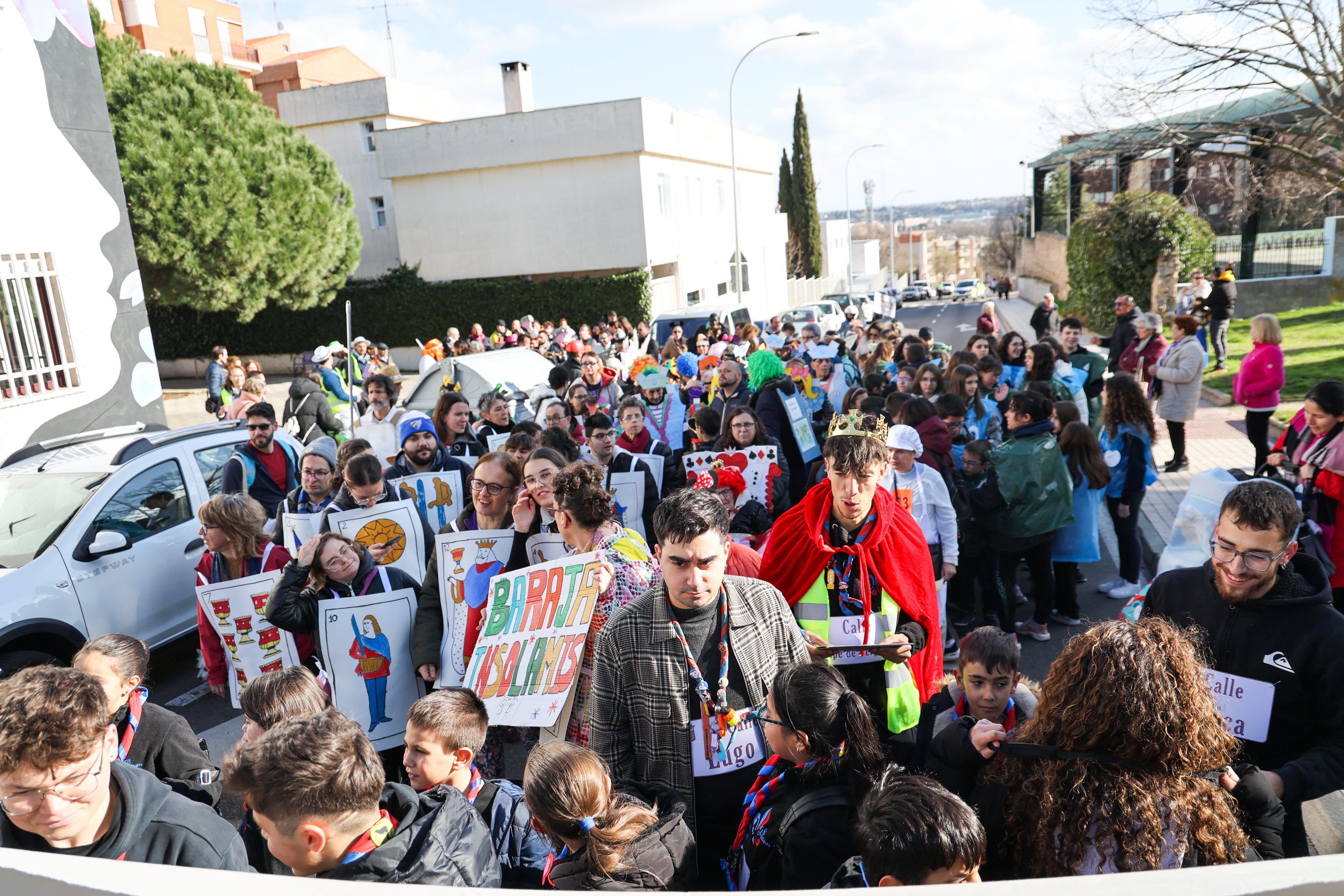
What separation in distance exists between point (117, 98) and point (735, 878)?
25.9 meters

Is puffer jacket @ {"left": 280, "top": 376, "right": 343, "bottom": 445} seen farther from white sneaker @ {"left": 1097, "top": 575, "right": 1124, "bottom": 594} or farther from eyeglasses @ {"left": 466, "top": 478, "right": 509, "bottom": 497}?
white sneaker @ {"left": 1097, "top": 575, "right": 1124, "bottom": 594}

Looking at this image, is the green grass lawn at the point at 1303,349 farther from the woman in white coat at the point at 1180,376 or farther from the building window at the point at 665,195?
the building window at the point at 665,195

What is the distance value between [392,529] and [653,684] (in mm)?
3141

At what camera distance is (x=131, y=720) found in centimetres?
324

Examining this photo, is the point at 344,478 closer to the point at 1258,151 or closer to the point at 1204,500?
the point at 1204,500

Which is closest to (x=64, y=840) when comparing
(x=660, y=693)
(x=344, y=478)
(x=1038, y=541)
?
(x=660, y=693)

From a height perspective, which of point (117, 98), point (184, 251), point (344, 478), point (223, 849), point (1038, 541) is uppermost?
point (117, 98)

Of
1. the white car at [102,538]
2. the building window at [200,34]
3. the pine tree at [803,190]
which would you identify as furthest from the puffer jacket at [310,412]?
the pine tree at [803,190]

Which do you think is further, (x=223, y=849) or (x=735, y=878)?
(x=735, y=878)

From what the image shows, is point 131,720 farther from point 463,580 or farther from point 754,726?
point 754,726

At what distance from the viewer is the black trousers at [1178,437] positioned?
989 cm

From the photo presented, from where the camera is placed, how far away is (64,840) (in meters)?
2.30

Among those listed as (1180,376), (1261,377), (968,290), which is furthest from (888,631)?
(968,290)

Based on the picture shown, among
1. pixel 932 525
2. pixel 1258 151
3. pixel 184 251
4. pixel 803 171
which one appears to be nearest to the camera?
pixel 932 525
